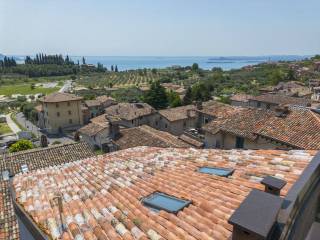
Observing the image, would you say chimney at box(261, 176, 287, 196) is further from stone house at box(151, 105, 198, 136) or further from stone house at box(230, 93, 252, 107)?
stone house at box(230, 93, 252, 107)

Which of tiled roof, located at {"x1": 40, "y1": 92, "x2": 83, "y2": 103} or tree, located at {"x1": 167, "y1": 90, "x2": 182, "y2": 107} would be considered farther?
tree, located at {"x1": 167, "y1": 90, "x2": 182, "y2": 107}

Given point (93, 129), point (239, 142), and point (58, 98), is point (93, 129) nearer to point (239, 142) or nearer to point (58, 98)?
point (58, 98)

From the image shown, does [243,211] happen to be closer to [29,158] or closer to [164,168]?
[164,168]

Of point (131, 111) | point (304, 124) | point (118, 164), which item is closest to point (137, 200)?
point (118, 164)

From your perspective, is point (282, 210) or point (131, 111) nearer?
point (282, 210)

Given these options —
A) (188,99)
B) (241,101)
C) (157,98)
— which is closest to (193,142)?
(157,98)

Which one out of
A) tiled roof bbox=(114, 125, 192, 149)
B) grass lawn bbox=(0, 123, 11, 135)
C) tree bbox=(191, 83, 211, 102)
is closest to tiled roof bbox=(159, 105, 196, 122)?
tiled roof bbox=(114, 125, 192, 149)

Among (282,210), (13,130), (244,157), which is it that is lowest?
(13,130)
